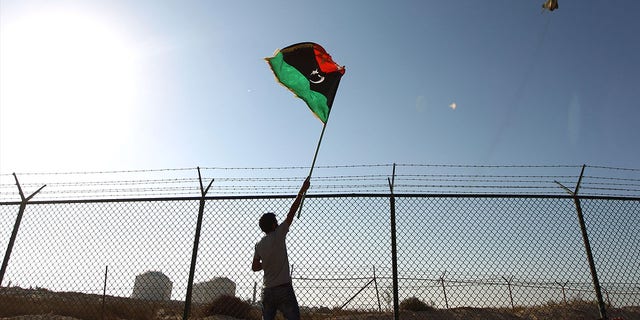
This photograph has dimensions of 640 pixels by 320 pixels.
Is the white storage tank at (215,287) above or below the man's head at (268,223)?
below

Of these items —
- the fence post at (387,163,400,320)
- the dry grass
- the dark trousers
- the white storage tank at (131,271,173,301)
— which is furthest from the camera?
the dry grass

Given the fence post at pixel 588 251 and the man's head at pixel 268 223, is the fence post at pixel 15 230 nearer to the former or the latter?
the man's head at pixel 268 223

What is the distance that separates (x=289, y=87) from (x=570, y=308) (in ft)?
43.6

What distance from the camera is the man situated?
3.42m

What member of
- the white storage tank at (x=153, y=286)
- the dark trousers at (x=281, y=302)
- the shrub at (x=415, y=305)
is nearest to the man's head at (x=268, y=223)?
the dark trousers at (x=281, y=302)

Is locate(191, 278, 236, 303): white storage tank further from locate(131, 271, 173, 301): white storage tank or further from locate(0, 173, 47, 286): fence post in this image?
locate(0, 173, 47, 286): fence post

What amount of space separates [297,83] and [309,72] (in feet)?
0.76

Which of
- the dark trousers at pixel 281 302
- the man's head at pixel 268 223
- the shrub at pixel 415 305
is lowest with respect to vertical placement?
the dark trousers at pixel 281 302

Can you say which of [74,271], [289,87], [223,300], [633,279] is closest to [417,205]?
[289,87]

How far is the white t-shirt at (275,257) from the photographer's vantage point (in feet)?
11.5

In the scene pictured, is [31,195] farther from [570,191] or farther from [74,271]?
[570,191]

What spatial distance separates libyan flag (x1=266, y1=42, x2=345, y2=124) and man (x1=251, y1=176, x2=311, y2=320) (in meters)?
2.06

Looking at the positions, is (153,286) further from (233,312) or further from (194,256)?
(233,312)

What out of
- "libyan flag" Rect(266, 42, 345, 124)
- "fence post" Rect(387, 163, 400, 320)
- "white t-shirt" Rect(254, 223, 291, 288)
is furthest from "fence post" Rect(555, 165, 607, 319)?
"white t-shirt" Rect(254, 223, 291, 288)
